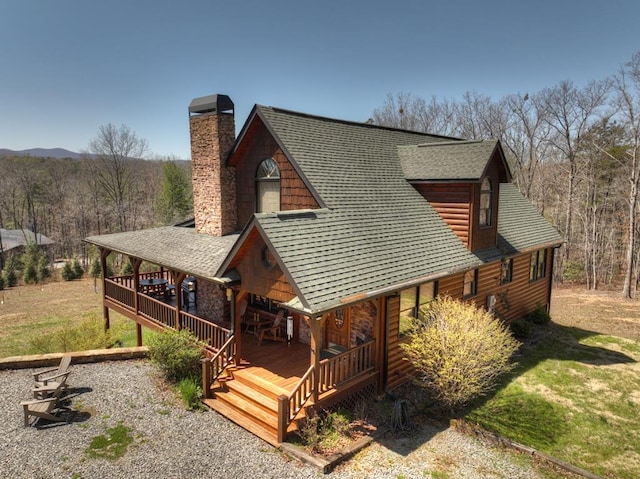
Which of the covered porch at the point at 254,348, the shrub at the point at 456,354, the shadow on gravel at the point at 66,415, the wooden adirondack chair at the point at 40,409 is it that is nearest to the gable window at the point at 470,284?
the shrub at the point at 456,354

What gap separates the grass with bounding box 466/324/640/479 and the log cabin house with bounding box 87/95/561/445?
241 centimetres

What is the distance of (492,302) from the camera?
1361 centimetres

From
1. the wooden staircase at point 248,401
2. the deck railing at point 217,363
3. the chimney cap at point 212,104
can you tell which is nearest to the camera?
the wooden staircase at point 248,401

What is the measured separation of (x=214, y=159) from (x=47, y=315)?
745 inches

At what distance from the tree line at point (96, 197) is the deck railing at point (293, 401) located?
38.8 meters

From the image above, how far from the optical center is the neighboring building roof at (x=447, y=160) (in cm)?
1240

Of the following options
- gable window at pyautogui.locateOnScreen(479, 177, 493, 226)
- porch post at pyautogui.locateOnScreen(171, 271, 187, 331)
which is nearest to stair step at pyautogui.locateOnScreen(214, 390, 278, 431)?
porch post at pyautogui.locateOnScreen(171, 271, 187, 331)

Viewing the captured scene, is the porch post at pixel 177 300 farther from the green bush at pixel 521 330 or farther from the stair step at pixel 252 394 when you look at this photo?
the green bush at pixel 521 330

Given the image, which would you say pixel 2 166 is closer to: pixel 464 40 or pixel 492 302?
pixel 464 40

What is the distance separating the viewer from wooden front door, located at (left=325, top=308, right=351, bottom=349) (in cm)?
1078

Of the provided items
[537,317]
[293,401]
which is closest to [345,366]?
[293,401]

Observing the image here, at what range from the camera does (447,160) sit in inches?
536

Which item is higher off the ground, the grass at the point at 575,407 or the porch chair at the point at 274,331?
the porch chair at the point at 274,331

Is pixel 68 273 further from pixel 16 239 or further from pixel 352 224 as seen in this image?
pixel 352 224
